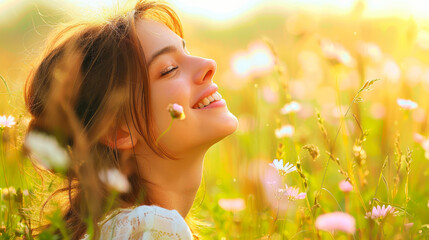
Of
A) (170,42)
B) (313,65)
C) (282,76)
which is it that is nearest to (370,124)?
(313,65)

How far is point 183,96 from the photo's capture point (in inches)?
59.4

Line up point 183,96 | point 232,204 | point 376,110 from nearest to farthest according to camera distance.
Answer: point 183,96
point 232,204
point 376,110

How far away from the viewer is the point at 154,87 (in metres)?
1.53

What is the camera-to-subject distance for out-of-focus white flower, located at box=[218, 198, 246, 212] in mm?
1842

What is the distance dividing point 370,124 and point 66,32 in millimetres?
1587

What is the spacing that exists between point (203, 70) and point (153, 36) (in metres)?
0.17

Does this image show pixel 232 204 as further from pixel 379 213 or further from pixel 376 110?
pixel 376 110

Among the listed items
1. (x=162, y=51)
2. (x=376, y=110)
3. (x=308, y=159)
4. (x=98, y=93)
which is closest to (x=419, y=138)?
(x=308, y=159)

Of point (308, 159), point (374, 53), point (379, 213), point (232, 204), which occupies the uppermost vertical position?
point (379, 213)

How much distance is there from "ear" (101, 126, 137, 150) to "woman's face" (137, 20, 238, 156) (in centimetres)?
8

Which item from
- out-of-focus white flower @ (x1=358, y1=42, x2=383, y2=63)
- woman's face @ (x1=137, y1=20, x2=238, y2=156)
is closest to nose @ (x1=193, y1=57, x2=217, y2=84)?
woman's face @ (x1=137, y1=20, x2=238, y2=156)

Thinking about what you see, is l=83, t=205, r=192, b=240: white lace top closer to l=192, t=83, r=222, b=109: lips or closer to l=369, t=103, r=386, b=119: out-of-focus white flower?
l=192, t=83, r=222, b=109: lips

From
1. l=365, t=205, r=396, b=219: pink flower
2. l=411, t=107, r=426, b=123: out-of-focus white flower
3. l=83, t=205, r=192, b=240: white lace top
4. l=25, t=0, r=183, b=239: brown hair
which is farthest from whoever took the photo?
l=411, t=107, r=426, b=123: out-of-focus white flower

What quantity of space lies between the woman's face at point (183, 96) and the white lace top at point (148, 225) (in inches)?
8.9
